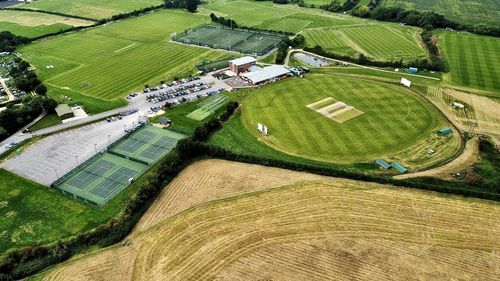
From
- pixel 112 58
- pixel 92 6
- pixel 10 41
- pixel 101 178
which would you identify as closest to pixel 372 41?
pixel 112 58

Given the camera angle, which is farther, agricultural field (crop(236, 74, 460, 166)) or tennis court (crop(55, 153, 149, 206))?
agricultural field (crop(236, 74, 460, 166))

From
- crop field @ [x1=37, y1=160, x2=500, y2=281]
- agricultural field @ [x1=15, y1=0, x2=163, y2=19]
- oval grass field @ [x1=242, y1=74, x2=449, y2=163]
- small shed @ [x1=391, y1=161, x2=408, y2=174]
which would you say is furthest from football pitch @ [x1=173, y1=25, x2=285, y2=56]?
crop field @ [x1=37, y1=160, x2=500, y2=281]

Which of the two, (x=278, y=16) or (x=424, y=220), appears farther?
(x=278, y=16)

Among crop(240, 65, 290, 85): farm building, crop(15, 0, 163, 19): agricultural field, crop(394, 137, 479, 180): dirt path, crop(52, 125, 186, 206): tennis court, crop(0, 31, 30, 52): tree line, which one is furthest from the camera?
crop(15, 0, 163, 19): agricultural field

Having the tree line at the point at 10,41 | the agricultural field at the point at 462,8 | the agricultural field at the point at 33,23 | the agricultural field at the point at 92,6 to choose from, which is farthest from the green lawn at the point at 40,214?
the agricultural field at the point at 462,8

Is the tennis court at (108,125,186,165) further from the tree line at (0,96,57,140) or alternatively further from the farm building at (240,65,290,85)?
the farm building at (240,65,290,85)

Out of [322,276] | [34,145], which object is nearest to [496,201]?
[322,276]

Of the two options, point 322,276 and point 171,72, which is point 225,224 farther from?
point 171,72
